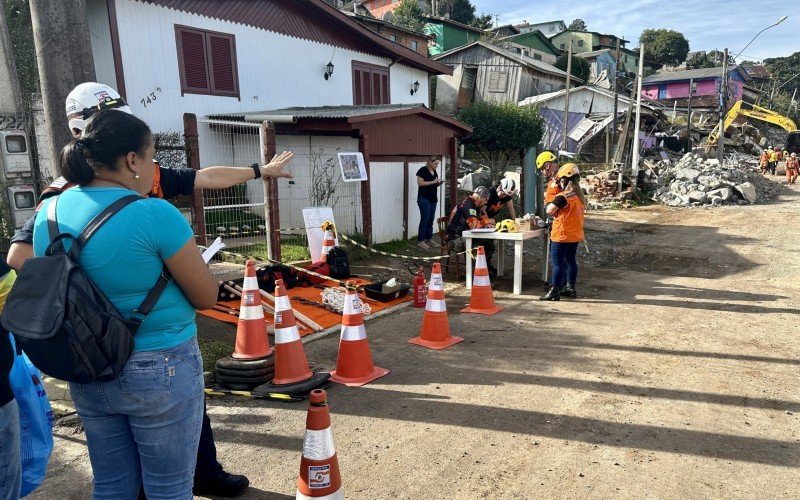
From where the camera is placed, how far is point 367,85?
15383 mm

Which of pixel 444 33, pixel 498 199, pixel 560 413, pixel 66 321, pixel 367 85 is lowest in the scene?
pixel 560 413

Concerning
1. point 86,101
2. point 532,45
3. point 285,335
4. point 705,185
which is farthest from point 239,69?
point 532,45

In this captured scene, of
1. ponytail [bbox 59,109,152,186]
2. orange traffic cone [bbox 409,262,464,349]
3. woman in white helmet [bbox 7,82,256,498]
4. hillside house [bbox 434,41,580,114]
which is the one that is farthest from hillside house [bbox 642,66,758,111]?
ponytail [bbox 59,109,152,186]

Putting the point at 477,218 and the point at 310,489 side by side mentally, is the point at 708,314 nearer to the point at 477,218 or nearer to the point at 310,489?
the point at 477,218

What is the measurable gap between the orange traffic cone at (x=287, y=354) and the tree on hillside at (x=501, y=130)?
16134 millimetres

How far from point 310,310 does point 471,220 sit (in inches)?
121

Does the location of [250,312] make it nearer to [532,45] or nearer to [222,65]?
[222,65]

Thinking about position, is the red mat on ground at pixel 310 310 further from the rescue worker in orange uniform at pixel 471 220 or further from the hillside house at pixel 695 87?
the hillside house at pixel 695 87

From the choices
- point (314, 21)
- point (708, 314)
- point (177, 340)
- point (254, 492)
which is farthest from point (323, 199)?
point (177, 340)

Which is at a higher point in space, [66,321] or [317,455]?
[66,321]

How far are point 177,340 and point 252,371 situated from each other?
2.65 meters

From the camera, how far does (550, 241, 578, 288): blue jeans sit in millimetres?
7209

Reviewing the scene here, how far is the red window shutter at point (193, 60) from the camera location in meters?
10.6

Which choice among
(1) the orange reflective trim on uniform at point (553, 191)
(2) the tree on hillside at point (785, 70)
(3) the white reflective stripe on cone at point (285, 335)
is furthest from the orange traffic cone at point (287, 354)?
(2) the tree on hillside at point (785, 70)
